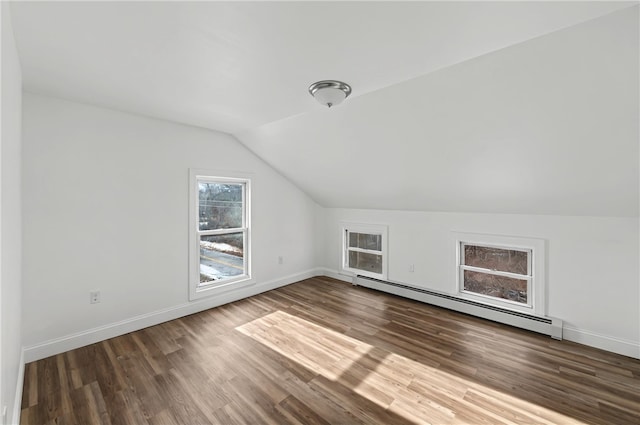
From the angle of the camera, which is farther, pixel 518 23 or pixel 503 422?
pixel 503 422

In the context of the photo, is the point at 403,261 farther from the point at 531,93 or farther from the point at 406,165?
the point at 531,93

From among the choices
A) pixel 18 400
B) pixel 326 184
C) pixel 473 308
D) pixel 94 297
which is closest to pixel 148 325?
pixel 94 297

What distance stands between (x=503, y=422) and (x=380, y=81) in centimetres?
250

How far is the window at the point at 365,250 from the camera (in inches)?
177

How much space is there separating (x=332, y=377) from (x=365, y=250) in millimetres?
2644

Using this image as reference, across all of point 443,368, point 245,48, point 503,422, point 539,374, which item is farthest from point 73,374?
point 539,374

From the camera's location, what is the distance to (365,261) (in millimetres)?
4812

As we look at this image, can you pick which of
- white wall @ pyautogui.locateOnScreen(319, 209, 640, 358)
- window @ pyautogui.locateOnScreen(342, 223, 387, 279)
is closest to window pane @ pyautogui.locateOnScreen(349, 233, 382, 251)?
window @ pyautogui.locateOnScreen(342, 223, 387, 279)

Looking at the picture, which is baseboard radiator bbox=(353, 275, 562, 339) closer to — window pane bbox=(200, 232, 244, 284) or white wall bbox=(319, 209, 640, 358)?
white wall bbox=(319, 209, 640, 358)

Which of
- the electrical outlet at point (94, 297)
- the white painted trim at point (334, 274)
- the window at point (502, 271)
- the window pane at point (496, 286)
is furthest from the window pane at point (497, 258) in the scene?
the electrical outlet at point (94, 297)

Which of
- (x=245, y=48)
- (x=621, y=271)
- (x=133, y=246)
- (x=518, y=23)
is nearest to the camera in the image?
(x=518, y=23)

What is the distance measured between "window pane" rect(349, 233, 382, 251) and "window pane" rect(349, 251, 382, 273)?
124 millimetres

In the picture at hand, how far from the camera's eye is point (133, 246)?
307 cm

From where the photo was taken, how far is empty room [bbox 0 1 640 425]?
1.60m
